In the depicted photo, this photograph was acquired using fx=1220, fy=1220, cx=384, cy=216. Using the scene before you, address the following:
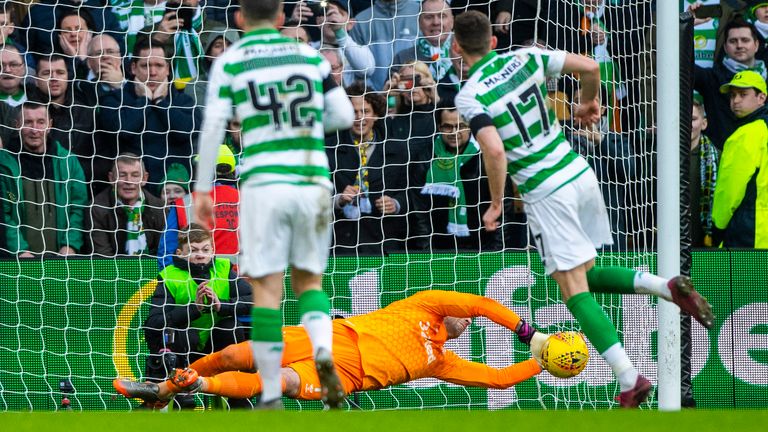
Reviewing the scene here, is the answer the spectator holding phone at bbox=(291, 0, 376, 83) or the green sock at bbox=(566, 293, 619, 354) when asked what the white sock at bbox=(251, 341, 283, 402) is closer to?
the green sock at bbox=(566, 293, 619, 354)

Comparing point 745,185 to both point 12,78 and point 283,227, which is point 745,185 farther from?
point 12,78

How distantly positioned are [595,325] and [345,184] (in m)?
3.12

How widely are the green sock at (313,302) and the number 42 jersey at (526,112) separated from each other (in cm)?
136

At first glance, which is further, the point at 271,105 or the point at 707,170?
the point at 707,170

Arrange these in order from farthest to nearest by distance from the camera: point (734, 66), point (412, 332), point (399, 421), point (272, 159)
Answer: point (734, 66) → point (412, 332) → point (272, 159) → point (399, 421)

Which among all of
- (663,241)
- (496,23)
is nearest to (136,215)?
(496,23)

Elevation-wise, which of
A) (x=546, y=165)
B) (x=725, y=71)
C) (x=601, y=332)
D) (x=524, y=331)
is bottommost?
(x=524, y=331)

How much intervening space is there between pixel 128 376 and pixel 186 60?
7.64 ft

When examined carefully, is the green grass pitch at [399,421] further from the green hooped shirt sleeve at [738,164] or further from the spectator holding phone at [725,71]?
the spectator holding phone at [725,71]

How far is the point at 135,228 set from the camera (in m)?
8.77

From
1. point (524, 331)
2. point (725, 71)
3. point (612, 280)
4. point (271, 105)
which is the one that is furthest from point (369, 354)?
point (725, 71)

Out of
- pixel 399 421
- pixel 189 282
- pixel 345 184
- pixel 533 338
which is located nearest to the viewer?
pixel 399 421

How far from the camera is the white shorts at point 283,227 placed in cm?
507

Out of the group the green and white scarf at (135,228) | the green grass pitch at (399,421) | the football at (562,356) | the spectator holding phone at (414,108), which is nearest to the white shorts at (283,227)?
the green grass pitch at (399,421)
